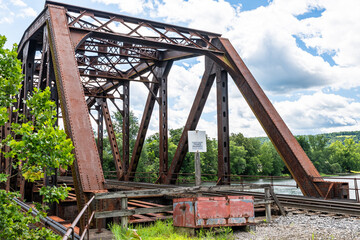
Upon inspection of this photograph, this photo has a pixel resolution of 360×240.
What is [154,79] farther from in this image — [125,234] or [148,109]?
[125,234]

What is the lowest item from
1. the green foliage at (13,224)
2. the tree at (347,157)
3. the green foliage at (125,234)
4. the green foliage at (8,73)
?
the tree at (347,157)

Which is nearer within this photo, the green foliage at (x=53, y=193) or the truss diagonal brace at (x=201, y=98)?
the green foliage at (x=53, y=193)

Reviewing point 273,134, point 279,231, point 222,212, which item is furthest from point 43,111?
point 273,134

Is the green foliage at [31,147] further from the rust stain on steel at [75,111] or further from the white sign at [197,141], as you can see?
the white sign at [197,141]

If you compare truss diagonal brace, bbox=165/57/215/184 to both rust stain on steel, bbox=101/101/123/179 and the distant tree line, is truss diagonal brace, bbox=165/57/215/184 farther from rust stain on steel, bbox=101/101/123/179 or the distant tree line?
the distant tree line

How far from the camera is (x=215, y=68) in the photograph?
15688 mm

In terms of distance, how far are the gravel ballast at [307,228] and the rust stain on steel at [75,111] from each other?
359cm

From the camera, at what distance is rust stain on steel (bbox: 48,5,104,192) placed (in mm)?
8188

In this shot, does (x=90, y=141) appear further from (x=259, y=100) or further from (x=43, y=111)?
(x=259, y=100)

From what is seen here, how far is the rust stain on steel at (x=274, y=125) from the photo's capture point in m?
11.9

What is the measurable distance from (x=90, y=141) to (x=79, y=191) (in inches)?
53.3

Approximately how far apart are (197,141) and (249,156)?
254ft

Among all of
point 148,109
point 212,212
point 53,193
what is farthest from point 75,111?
point 148,109

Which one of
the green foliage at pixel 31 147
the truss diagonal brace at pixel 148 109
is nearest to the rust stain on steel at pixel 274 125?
the truss diagonal brace at pixel 148 109
